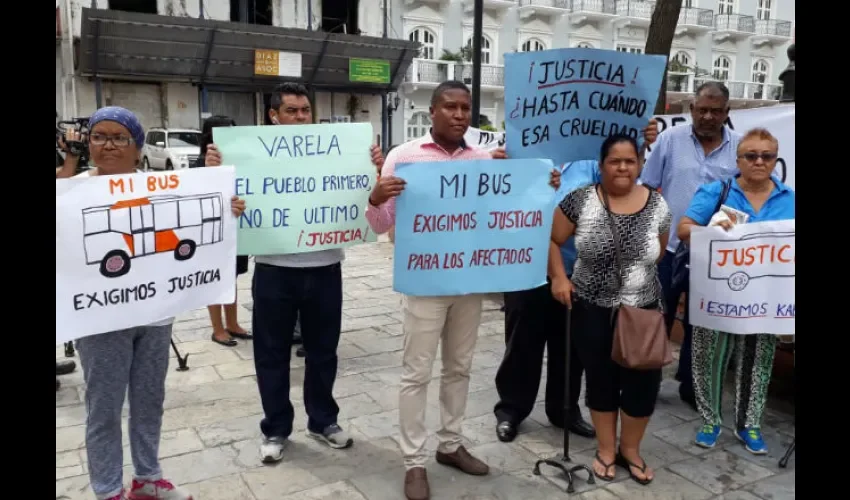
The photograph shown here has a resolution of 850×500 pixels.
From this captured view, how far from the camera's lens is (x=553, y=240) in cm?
Answer: 341

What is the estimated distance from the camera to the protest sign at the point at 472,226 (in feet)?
10.1

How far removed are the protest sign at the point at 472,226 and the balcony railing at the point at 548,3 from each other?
31.3 metres

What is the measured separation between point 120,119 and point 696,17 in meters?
39.9

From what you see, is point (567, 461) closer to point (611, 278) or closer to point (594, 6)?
point (611, 278)

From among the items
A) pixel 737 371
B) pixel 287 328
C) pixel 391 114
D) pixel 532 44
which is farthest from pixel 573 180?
pixel 532 44

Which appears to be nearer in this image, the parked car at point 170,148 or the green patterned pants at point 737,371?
the green patterned pants at point 737,371

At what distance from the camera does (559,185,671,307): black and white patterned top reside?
322cm

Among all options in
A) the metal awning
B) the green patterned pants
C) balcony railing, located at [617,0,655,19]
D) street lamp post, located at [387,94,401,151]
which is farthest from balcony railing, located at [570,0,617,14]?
the green patterned pants

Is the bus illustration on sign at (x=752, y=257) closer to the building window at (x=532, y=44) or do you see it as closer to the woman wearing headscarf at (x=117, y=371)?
the woman wearing headscarf at (x=117, y=371)

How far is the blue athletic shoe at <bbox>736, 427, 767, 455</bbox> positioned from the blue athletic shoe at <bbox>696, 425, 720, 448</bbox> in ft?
0.50

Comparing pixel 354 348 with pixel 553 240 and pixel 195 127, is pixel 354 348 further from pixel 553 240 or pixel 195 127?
pixel 195 127

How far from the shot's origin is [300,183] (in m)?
3.38

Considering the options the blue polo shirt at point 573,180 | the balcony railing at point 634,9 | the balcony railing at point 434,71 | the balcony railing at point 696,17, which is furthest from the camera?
the balcony railing at point 696,17

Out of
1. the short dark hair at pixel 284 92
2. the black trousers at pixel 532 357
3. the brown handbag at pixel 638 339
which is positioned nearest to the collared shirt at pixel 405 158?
the short dark hair at pixel 284 92
